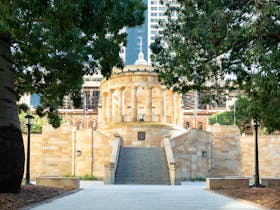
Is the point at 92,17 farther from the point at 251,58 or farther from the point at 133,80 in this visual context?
the point at 133,80

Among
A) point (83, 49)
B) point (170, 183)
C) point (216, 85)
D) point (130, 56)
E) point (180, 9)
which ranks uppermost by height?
point (130, 56)

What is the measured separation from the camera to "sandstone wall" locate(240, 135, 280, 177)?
39281 millimetres

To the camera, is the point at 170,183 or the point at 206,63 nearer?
the point at 206,63

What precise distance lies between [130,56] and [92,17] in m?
168

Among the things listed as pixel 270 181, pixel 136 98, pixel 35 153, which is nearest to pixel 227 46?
pixel 270 181

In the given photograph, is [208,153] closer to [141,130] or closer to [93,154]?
[141,130]

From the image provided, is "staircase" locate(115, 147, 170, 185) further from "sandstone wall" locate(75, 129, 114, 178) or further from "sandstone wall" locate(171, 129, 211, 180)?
"sandstone wall" locate(171, 129, 211, 180)

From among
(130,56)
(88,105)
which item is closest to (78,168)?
(88,105)

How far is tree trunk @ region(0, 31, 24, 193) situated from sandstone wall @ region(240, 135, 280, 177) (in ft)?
95.3

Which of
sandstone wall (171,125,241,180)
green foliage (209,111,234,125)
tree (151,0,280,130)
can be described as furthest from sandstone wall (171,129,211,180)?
green foliage (209,111,234,125)

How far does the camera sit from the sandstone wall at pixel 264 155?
3928 cm

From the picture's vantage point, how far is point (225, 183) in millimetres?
21062

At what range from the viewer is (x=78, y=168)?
111ft

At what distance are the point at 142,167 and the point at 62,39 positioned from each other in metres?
19.1
